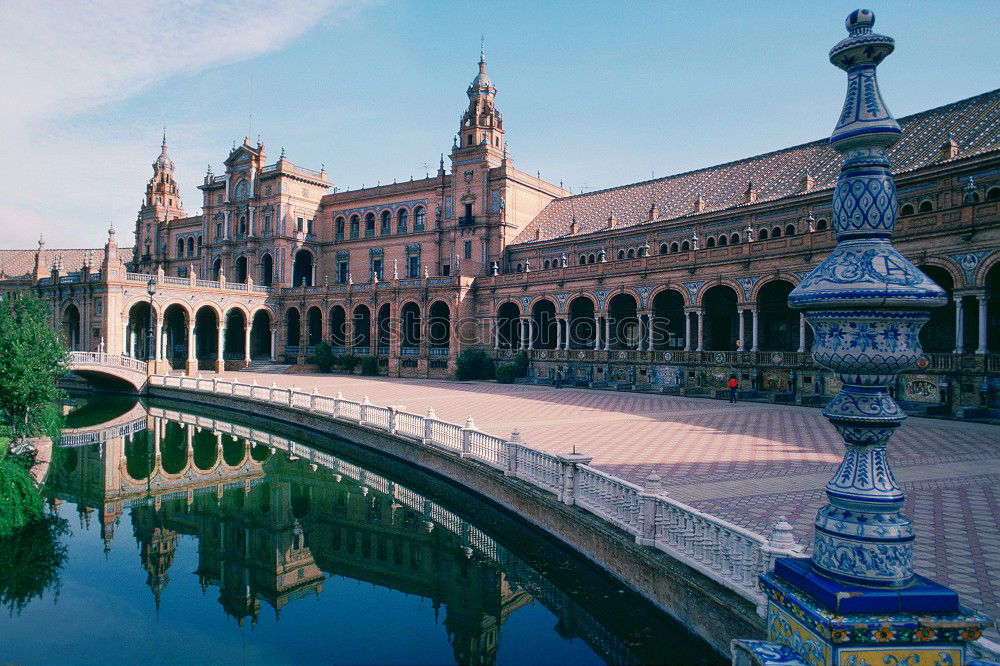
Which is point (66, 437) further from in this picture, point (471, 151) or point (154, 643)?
point (471, 151)

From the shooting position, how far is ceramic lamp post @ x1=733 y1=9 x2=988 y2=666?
344 cm

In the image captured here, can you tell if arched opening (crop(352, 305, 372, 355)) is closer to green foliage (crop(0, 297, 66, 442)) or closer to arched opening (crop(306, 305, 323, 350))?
arched opening (crop(306, 305, 323, 350))

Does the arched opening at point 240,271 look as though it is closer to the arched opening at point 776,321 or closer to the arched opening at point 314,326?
the arched opening at point 314,326

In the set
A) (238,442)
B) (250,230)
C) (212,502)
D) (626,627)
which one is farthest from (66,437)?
(250,230)

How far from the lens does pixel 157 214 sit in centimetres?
6719

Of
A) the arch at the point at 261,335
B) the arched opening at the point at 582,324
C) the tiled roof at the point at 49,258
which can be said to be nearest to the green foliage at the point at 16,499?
the arched opening at the point at 582,324

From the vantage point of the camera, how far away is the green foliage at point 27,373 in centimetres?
1566

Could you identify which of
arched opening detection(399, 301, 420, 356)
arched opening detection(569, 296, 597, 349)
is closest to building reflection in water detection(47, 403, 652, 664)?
arched opening detection(569, 296, 597, 349)

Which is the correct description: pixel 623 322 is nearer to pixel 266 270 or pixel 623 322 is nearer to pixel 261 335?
pixel 266 270

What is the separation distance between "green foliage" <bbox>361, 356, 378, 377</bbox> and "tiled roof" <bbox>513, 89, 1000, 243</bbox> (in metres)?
14.2

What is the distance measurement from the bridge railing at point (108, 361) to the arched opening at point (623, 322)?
2788 centimetres

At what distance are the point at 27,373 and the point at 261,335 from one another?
4198 cm

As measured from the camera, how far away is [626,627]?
835cm

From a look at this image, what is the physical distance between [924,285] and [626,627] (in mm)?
6378
